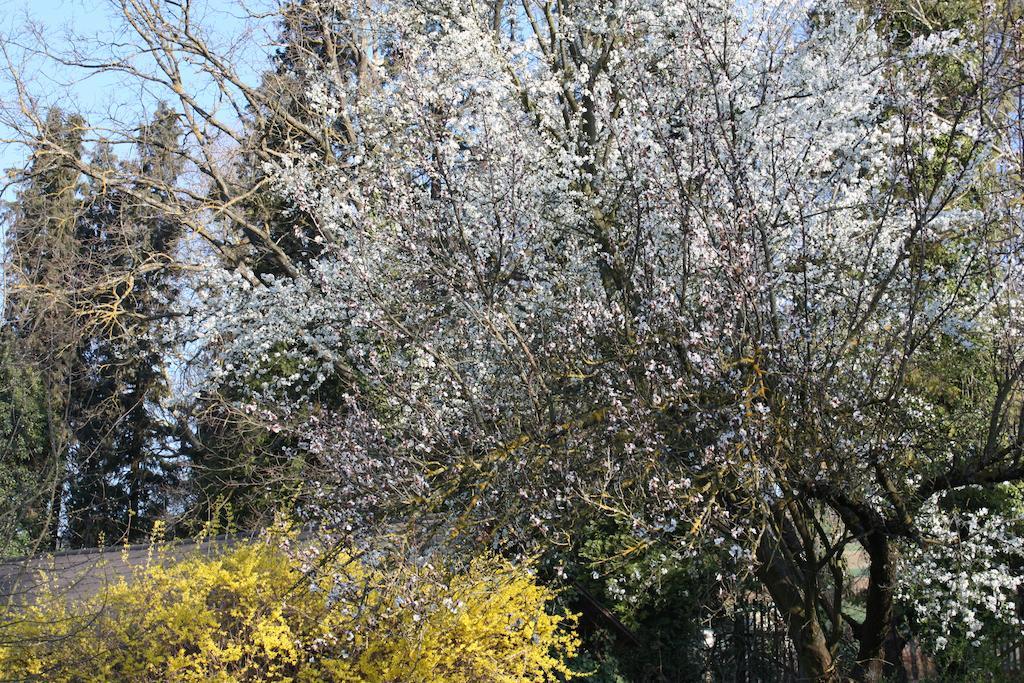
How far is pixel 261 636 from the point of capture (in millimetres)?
7242

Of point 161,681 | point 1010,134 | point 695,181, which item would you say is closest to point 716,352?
point 695,181

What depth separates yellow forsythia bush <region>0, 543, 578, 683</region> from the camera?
7.17 m

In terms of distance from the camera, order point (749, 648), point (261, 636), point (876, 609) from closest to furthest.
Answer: point (261, 636)
point (876, 609)
point (749, 648)

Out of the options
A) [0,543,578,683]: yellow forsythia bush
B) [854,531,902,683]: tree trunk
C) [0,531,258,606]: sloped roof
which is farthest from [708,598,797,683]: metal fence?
[0,531,258,606]: sloped roof

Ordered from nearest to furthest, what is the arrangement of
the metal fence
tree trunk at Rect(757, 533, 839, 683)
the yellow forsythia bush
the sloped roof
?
the yellow forsythia bush < tree trunk at Rect(757, 533, 839, 683) < the sloped roof < the metal fence

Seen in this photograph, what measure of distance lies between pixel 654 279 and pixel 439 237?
1.62 metres

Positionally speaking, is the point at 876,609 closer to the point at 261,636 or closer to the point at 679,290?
the point at 679,290

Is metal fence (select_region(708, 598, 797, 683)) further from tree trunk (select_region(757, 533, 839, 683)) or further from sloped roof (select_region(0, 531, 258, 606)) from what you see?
sloped roof (select_region(0, 531, 258, 606))

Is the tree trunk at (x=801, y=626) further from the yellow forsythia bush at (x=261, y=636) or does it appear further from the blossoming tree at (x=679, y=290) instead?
the yellow forsythia bush at (x=261, y=636)

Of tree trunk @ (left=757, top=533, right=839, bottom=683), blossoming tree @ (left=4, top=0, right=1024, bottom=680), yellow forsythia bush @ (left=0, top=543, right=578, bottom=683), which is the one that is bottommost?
yellow forsythia bush @ (left=0, top=543, right=578, bottom=683)

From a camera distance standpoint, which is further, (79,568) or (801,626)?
(79,568)

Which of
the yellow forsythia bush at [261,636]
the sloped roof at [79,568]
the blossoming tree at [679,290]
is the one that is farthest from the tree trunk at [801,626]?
the sloped roof at [79,568]

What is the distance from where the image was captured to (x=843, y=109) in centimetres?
820

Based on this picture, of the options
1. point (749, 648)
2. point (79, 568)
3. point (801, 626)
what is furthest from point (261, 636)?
point (749, 648)
